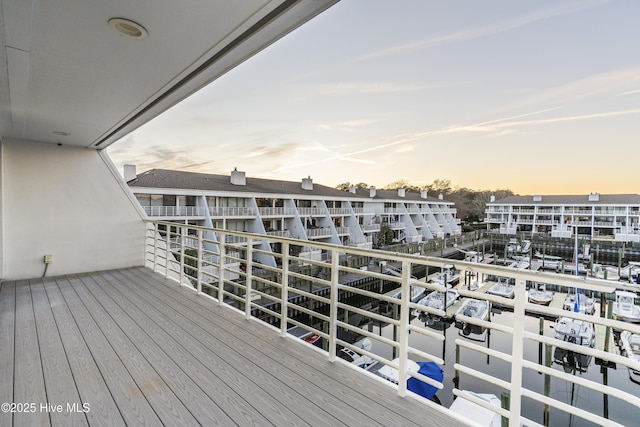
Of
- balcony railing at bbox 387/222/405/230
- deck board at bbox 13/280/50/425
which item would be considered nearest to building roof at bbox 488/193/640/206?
balcony railing at bbox 387/222/405/230

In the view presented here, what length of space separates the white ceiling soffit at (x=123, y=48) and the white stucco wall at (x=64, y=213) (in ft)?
6.09

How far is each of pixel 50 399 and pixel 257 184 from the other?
1780cm

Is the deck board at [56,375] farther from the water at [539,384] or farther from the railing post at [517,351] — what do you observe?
the water at [539,384]

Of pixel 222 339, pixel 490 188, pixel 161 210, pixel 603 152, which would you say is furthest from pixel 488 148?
pixel 490 188

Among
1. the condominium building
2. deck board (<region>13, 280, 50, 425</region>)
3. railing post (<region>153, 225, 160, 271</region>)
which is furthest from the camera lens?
the condominium building

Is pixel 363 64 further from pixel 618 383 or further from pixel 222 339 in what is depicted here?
pixel 618 383

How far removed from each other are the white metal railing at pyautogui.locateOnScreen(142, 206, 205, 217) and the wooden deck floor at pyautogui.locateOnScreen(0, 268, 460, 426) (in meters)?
10.9

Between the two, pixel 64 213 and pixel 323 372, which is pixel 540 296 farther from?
pixel 64 213

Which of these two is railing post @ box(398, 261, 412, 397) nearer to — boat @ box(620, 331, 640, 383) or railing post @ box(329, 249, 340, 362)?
railing post @ box(329, 249, 340, 362)

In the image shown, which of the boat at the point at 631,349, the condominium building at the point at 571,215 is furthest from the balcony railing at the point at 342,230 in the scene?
the condominium building at the point at 571,215

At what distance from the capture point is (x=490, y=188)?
43.9m

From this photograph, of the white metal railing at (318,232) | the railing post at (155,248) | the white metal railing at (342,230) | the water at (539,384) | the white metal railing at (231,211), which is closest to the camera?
the railing post at (155,248)

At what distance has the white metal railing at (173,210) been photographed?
13209 millimetres

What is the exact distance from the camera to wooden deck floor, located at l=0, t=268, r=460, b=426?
155 centimetres
